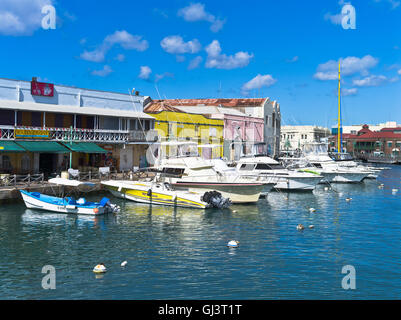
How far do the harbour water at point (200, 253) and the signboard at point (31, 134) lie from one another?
22.9 ft

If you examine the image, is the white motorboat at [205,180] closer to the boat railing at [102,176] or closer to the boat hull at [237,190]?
the boat hull at [237,190]

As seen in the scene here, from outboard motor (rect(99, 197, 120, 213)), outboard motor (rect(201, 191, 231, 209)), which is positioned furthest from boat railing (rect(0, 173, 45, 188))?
outboard motor (rect(201, 191, 231, 209))

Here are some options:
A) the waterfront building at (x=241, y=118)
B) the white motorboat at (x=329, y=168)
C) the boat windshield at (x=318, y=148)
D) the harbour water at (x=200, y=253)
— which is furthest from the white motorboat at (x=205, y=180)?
the boat windshield at (x=318, y=148)

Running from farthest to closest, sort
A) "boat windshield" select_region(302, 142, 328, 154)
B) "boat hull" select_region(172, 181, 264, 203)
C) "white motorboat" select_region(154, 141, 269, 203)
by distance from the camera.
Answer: "boat windshield" select_region(302, 142, 328, 154) → "white motorboat" select_region(154, 141, 269, 203) → "boat hull" select_region(172, 181, 264, 203)

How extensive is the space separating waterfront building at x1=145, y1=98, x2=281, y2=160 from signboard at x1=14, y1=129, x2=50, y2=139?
2678cm

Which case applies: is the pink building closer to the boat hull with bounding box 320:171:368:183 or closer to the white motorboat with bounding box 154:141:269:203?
the boat hull with bounding box 320:171:368:183

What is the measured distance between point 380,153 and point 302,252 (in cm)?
11169

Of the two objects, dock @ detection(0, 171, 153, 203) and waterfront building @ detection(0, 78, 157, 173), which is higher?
waterfront building @ detection(0, 78, 157, 173)

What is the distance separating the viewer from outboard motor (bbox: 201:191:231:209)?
31.2 metres

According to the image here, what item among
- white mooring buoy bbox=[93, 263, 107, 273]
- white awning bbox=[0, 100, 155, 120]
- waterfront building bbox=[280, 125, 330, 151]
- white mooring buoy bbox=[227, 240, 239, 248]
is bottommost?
→ white mooring buoy bbox=[93, 263, 107, 273]

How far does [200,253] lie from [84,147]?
22085 mm

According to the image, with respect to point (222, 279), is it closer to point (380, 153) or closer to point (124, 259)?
point (124, 259)

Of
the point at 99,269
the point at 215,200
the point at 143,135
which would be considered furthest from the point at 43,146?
the point at 99,269
